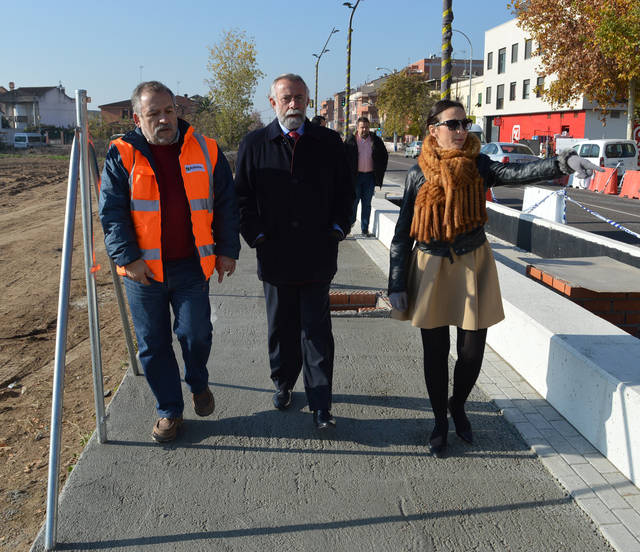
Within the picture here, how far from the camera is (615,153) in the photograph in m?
23.8

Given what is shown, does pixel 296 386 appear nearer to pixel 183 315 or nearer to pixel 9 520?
pixel 183 315

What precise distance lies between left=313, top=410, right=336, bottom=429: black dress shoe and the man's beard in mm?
Result: 1645

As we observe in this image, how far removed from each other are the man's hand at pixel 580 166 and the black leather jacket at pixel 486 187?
3cm

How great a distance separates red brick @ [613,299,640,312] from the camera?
A: 530cm

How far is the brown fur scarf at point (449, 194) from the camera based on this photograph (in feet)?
10.4

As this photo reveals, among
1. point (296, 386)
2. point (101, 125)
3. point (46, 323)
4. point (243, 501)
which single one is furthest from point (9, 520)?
point (101, 125)

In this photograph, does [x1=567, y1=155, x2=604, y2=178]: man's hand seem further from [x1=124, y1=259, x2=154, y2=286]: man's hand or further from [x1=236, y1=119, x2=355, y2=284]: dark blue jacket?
[x1=124, y1=259, x2=154, y2=286]: man's hand

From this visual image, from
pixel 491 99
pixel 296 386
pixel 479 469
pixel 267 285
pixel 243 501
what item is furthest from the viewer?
pixel 491 99

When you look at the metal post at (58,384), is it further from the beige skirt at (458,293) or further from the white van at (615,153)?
the white van at (615,153)

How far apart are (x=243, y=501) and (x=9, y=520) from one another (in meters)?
1.12

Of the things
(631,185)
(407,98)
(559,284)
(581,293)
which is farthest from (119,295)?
(407,98)

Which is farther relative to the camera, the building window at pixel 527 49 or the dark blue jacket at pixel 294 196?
the building window at pixel 527 49

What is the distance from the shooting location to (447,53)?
Result: 388 inches

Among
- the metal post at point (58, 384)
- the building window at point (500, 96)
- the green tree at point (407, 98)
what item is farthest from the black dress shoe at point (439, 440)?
the green tree at point (407, 98)
